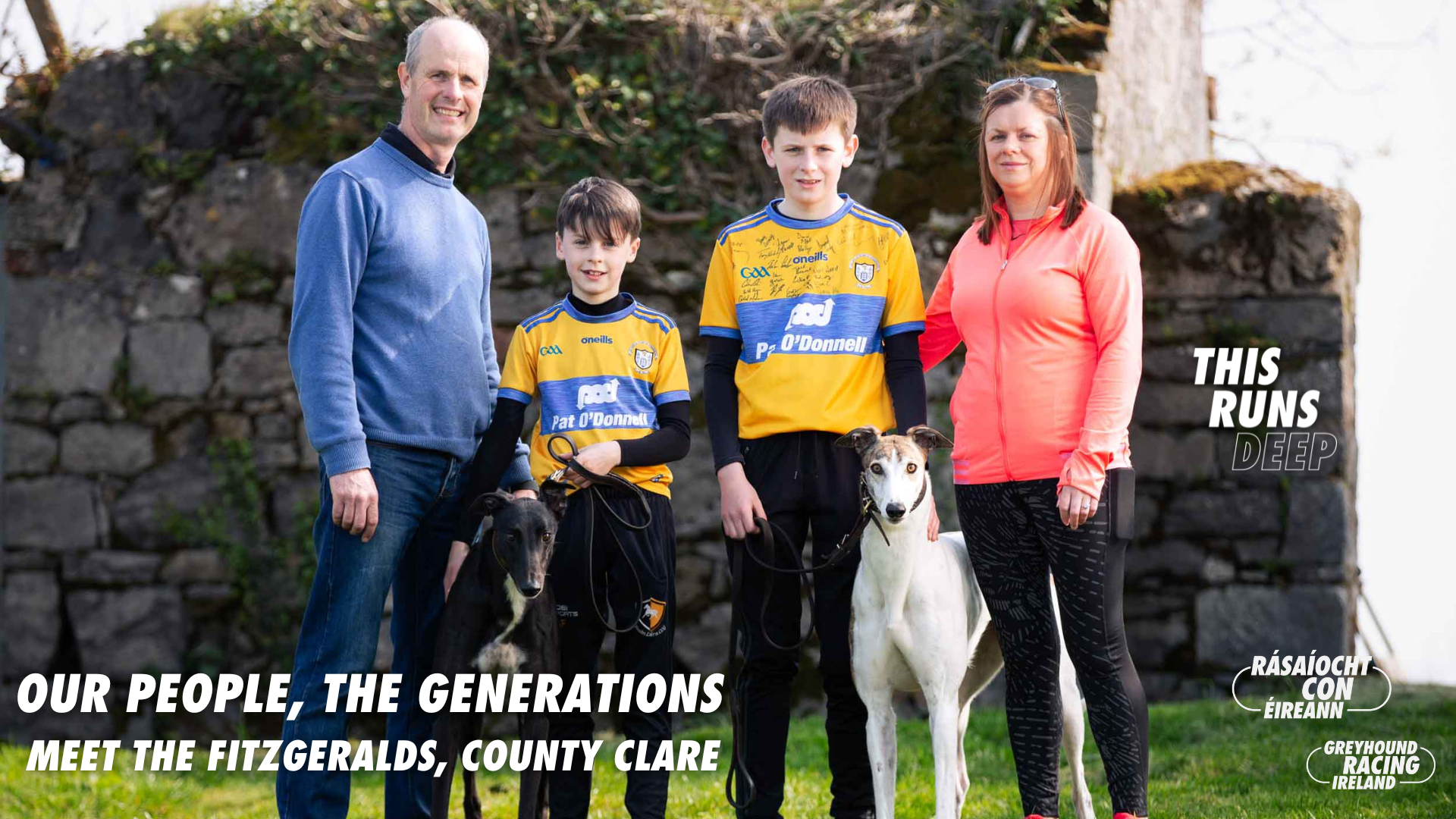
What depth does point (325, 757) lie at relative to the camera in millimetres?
3195

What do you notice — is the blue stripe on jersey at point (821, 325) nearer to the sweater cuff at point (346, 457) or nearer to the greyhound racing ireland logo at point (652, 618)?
the greyhound racing ireland logo at point (652, 618)

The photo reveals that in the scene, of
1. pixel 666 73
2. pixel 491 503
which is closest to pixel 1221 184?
pixel 666 73

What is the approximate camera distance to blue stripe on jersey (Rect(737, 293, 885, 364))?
132 inches

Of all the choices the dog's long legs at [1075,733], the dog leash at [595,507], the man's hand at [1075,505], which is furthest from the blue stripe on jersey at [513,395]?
the dog's long legs at [1075,733]

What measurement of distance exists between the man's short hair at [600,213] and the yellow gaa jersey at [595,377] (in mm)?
228

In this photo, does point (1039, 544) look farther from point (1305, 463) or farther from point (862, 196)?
point (1305, 463)

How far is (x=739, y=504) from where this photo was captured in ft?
10.8

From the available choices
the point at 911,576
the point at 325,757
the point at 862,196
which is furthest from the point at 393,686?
the point at 862,196

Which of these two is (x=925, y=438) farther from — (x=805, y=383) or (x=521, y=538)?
(x=521, y=538)

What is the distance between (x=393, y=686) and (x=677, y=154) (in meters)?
3.60

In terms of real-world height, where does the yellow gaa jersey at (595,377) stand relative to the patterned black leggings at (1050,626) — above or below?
above

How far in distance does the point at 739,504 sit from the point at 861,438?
1.25ft

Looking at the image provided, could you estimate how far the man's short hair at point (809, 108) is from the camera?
332 cm

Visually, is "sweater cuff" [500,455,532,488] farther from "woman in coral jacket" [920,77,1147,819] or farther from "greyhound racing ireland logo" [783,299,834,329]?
"woman in coral jacket" [920,77,1147,819]
